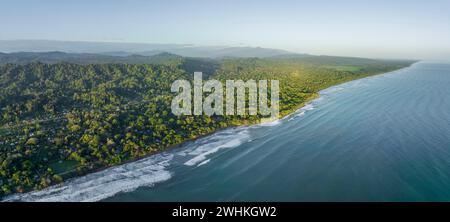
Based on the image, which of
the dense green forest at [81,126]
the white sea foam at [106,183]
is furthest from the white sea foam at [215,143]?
the white sea foam at [106,183]

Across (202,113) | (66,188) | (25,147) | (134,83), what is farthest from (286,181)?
(134,83)

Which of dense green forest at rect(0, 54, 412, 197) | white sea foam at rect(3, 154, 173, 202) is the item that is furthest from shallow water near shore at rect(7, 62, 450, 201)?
dense green forest at rect(0, 54, 412, 197)

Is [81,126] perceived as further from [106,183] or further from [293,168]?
[293,168]

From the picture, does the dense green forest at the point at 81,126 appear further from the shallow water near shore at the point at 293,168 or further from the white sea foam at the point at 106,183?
the shallow water near shore at the point at 293,168

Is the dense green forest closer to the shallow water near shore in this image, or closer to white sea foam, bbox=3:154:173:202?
white sea foam, bbox=3:154:173:202

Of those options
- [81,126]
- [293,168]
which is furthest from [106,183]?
[293,168]
